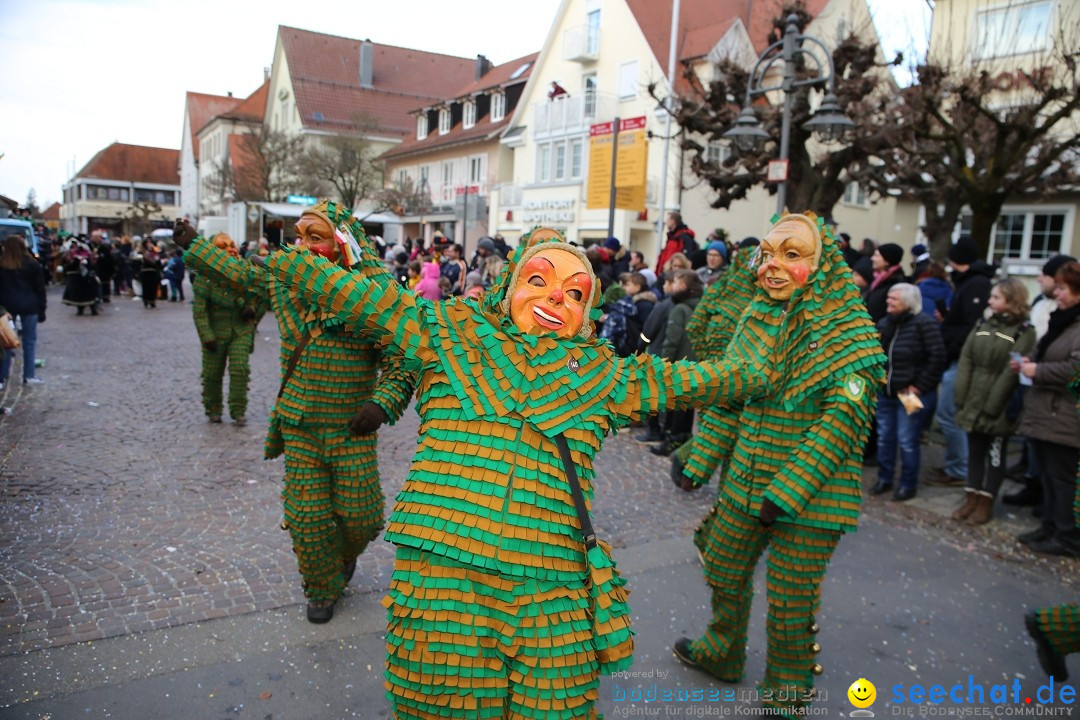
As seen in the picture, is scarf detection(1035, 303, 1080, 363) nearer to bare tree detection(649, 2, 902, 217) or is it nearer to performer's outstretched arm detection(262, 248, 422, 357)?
performer's outstretched arm detection(262, 248, 422, 357)

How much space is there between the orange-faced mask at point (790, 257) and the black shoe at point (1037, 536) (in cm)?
355

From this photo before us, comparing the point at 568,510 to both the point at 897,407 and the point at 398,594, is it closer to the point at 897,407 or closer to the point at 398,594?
the point at 398,594

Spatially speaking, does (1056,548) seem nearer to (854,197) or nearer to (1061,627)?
(1061,627)

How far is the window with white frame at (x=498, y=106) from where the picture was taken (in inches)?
1249

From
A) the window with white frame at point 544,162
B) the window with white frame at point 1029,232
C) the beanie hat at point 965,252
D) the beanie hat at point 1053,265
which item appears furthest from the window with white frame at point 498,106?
the beanie hat at point 1053,265

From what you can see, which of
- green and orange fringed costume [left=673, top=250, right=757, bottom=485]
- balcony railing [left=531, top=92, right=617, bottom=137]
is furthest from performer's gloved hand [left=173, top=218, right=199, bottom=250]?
balcony railing [left=531, top=92, right=617, bottom=137]

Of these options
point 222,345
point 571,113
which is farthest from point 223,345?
point 571,113

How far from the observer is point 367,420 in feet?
9.88

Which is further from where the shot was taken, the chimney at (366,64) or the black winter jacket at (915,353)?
the chimney at (366,64)

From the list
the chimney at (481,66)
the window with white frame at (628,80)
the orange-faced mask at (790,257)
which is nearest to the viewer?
the orange-faced mask at (790,257)

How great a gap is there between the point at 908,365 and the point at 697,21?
2226cm

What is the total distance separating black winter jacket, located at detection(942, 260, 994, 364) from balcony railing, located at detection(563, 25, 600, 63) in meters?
20.9

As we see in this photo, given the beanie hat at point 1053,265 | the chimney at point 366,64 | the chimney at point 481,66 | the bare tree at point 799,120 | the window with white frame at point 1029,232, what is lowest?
the beanie hat at point 1053,265

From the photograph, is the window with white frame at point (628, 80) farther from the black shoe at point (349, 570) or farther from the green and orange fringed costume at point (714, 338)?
the black shoe at point (349, 570)
